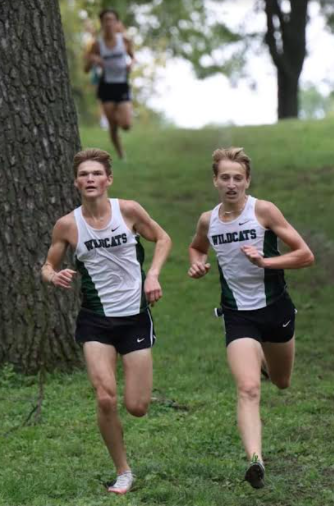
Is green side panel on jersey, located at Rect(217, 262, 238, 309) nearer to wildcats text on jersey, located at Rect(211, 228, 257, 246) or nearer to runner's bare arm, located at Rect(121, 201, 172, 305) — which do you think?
wildcats text on jersey, located at Rect(211, 228, 257, 246)

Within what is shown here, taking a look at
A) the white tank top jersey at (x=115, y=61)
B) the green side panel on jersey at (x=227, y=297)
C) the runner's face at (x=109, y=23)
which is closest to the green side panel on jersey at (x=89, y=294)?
the green side panel on jersey at (x=227, y=297)

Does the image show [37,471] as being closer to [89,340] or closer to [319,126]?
[89,340]

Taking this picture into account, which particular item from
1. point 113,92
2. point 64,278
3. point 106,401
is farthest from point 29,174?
point 113,92

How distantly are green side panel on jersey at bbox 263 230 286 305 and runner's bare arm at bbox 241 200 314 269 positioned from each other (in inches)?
3.6

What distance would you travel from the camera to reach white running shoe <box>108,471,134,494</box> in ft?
19.8

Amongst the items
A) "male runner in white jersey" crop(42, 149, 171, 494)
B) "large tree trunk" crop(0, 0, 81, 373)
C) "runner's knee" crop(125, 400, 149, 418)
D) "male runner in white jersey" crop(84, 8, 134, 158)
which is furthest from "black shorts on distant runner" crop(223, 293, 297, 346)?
"male runner in white jersey" crop(84, 8, 134, 158)

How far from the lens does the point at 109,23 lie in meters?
15.3

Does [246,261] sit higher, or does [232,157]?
[232,157]

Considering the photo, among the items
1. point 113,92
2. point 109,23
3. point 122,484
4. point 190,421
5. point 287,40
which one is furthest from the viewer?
Answer: point 287,40

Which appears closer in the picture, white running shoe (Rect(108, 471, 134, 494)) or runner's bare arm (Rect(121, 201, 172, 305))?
white running shoe (Rect(108, 471, 134, 494))

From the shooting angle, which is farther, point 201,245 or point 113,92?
point 113,92

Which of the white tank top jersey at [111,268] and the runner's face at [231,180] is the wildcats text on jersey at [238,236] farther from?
the white tank top jersey at [111,268]

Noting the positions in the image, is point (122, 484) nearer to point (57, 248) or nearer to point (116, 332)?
point (116, 332)

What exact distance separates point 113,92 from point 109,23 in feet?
3.88
